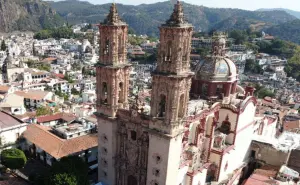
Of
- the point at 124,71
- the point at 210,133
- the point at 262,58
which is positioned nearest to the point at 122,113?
the point at 124,71

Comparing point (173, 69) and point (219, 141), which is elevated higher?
point (173, 69)

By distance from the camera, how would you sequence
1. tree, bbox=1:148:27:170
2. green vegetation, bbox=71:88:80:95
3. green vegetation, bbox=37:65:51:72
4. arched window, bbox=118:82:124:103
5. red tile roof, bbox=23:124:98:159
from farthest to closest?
green vegetation, bbox=37:65:51:72 → green vegetation, bbox=71:88:80:95 → red tile roof, bbox=23:124:98:159 → tree, bbox=1:148:27:170 → arched window, bbox=118:82:124:103

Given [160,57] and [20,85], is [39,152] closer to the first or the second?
[160,57]

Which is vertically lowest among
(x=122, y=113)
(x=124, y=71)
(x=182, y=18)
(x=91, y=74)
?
(x=91, y=74)

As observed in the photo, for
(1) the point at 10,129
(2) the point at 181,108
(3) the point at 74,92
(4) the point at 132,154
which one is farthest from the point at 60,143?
(3) the point at 74,92

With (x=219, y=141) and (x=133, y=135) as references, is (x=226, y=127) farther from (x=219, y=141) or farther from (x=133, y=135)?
(x=133, y=135)

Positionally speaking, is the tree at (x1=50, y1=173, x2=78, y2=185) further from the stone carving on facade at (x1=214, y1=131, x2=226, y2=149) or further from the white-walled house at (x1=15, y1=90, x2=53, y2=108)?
the white-walled house at (x1=15, y1=90, x2=53, y2=108)

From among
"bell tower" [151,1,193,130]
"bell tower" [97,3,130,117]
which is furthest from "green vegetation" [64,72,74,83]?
"bell tower" [151,1,193,130]
